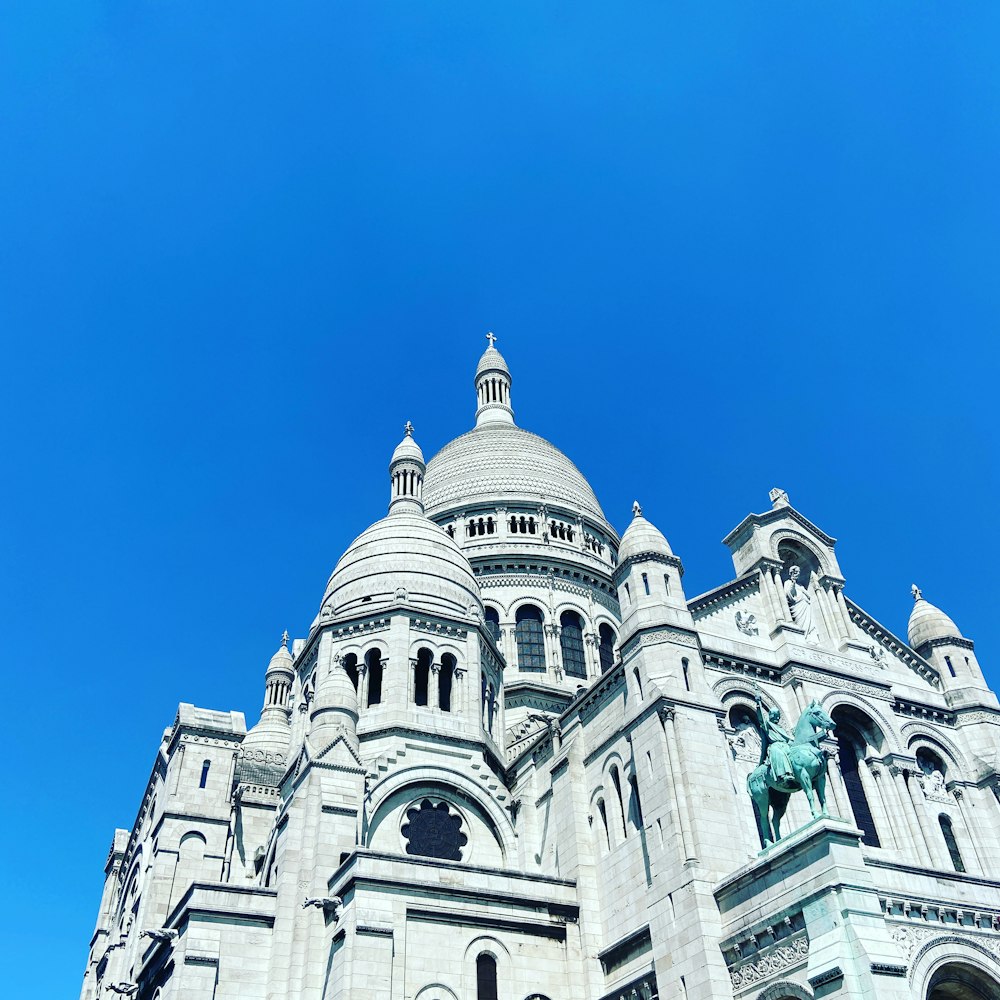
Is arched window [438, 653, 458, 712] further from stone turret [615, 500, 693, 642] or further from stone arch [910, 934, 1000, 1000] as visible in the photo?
stone arch [910, 934, 1000, 1000]

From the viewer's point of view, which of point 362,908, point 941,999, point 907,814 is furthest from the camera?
point 907,814

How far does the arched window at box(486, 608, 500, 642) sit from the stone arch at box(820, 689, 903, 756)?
2168 centimetres

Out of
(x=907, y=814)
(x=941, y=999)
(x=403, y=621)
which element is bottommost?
(x=941, y=999)

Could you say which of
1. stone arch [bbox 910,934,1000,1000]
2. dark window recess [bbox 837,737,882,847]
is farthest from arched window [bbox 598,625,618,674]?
stone arch [bbox 910,934,1000,1000]

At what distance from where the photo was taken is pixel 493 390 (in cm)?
7338

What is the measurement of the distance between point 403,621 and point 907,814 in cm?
1891

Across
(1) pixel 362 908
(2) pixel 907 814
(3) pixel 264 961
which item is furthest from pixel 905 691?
(3) pixel 264 961

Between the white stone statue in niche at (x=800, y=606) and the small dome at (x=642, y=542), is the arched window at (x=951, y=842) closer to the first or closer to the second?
the white stone statue in niche at (x=800, y=606)

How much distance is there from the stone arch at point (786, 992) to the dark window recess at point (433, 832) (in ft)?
41.0

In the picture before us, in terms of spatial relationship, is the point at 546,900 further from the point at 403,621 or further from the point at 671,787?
the point at 403,621

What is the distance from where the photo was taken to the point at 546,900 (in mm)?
30062

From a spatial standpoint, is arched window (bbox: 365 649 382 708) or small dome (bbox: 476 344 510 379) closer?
arched window (bbox: 365 649 382 708)

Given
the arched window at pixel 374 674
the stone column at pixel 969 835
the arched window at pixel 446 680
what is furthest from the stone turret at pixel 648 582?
the stone column at pixel 969 835

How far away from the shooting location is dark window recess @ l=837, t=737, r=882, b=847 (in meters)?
31.6
